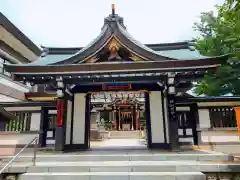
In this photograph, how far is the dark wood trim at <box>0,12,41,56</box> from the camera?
1242 cm

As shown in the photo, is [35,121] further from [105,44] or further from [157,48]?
[157,48]

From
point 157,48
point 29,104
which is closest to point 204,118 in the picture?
point 157,48

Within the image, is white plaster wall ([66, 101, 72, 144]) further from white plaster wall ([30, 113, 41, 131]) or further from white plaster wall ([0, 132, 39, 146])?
white plaster wall ([0, 132, 39, 146])

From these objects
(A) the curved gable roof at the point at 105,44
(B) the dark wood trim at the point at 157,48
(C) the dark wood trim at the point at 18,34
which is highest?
(C) the dark wood trim at the point at 18,34

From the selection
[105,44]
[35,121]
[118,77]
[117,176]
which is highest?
[105,44]

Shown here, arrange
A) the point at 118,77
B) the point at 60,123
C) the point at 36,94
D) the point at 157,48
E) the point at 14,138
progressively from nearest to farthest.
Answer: the point at 60,123
the point at 118,77
the point at 14,138
the point at 157,48
the point at 36,94

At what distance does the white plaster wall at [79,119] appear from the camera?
966cm

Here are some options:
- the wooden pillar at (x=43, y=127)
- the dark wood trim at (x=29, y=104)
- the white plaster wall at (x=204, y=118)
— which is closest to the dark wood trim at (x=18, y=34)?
the dark wood trim at (x=29, y=104)

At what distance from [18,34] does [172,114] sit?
1264 cm

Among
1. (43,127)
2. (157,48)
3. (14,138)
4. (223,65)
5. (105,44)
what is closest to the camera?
(105,44)

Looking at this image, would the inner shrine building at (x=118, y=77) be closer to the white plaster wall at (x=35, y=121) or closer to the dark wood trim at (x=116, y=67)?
the dark wood trim at (x=116, y=67)

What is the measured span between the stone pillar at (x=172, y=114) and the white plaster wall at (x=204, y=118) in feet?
7.74

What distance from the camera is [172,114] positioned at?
7988 millimetres

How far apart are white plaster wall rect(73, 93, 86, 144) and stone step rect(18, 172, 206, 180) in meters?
4.35
